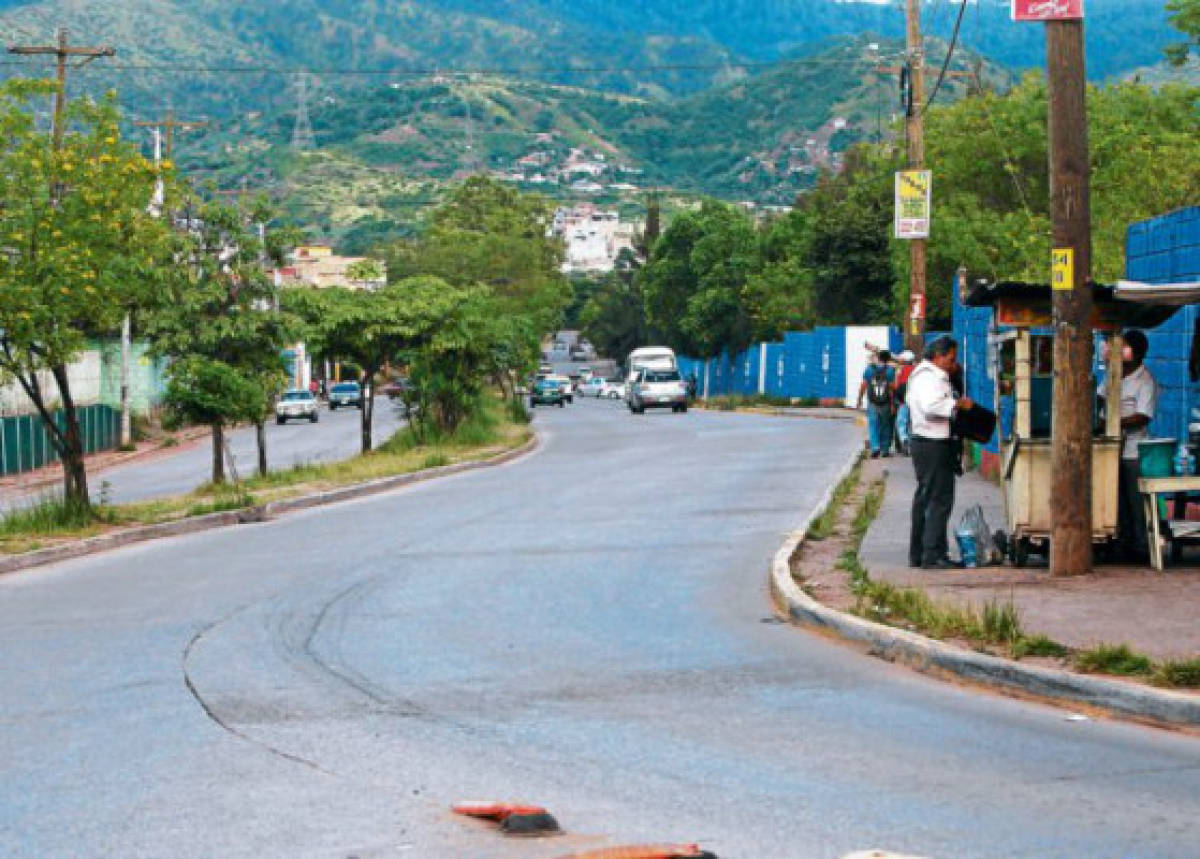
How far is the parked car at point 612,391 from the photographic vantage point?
368 feet

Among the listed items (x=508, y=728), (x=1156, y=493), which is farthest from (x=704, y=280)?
(x=508, y=728)

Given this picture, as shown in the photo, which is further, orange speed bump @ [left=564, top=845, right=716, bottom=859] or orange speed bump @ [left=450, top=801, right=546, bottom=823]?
orange speed bump @ [left=450, top=801, right=546, bottom=823]

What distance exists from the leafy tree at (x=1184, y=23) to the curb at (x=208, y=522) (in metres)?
16.6

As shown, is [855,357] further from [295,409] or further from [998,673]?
[998,673]

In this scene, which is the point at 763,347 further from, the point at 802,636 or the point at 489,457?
the point at 802,636

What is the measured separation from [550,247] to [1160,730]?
133m

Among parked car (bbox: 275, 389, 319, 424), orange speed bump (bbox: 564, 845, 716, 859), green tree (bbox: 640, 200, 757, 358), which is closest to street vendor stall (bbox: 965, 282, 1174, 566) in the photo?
orange speed bump (bbox: 564, 845, 716, 859)

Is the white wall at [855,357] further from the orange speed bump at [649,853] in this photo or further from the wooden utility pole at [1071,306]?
the orange speed bump at [649,853]

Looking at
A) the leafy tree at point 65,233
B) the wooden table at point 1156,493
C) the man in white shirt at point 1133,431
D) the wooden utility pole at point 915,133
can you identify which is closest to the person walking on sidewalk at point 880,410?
the wooden utility pole at point 915,133

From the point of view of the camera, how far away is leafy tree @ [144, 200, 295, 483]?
102ft

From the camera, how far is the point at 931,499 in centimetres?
1563

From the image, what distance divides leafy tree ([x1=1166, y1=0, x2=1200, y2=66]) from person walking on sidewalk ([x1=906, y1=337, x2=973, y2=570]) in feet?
80.3

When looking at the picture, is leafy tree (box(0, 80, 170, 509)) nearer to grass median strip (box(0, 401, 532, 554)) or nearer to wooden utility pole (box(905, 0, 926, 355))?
grass median strip (box(0, 401, 532, 554))

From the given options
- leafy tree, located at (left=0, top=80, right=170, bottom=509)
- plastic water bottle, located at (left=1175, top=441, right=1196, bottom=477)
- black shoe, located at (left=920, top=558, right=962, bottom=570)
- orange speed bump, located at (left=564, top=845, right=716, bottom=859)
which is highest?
leafy tree, located at (left=0, top=80, right=170, bottom=509)
